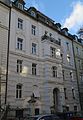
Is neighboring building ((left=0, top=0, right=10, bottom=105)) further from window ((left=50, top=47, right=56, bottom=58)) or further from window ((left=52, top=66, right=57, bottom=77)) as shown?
window ((left=52, top=66, right=57, bottom=77))

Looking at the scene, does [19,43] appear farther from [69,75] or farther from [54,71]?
[69,75]

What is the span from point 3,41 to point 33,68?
259 inches

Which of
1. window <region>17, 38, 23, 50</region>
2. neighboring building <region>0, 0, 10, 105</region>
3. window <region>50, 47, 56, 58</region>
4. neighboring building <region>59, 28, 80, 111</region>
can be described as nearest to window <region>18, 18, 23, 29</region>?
window <region>17, 38, 23, 50</region>

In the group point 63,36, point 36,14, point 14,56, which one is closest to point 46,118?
point 14,56

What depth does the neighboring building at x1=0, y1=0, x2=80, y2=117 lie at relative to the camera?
24.7 metres

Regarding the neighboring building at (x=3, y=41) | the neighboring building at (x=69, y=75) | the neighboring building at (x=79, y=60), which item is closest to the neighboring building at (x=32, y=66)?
the neighboring building at (x=3, y=41)

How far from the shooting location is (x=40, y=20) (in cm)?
3198

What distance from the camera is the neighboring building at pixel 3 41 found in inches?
896

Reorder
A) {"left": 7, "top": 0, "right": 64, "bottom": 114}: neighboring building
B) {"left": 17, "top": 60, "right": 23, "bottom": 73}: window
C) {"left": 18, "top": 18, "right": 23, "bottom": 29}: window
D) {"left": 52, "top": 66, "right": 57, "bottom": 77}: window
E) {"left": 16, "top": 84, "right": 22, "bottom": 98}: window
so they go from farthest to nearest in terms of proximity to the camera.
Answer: {"left": 52, "top": 66, "right": 57, "bottom": 77}: window, {"left": 18, "top": 18, "right": 23, "bottom": 29}: window, {"left": 17, "top": 60, "right": 23, "bottom": 73}: window, {"left": 7, "top": 0, "right": 64, "bottom": 114}: neighboring building, {"left": 16, "top": 84, "right": 22, "bottom": 98}: window

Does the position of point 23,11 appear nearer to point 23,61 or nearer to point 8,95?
point 23,61

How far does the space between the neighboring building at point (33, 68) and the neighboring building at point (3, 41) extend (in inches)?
32.6

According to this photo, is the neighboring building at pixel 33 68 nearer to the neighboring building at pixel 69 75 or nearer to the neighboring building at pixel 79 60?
the neighboring building at pixel 69 75

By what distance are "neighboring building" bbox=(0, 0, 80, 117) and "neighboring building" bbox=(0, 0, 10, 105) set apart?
827mm

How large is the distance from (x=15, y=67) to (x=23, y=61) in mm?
2004
